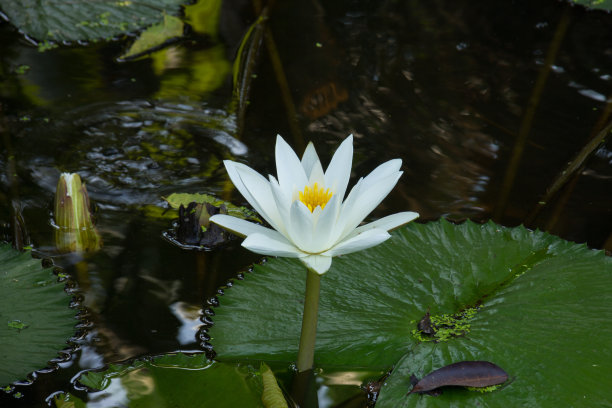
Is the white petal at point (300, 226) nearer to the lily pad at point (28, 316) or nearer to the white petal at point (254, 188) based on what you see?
the white petal at point (254, 188)

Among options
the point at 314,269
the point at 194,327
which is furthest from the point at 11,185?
the point at 314,269

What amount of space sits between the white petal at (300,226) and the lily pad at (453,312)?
356 mm

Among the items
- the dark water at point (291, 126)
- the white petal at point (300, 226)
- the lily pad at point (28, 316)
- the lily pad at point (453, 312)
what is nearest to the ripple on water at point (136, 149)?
the dark water at point (291, 126)

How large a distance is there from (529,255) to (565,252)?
3.6 inches

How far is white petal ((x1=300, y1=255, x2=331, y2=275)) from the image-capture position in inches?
37.7

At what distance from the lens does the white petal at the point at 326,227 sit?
0.94 metres

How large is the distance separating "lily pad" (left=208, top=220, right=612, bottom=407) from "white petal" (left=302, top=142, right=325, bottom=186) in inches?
13.3

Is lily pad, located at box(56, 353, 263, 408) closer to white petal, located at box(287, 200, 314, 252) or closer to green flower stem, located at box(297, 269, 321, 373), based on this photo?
green flower stem, located at box(297, 269, 321, 373)

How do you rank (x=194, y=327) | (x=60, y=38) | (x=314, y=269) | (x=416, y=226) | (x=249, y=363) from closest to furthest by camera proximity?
(x=314, y=269), (x=249, y=363), (x=194, y=327), (x=416, y=226), (x=60, y=38)

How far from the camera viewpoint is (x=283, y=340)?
50.4 inches

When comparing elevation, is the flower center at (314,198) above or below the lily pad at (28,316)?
above

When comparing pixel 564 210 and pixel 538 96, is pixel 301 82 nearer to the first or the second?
pixel 538 96

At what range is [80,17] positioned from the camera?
114 inches

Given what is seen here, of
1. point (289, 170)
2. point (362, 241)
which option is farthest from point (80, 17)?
point (362, 241)
